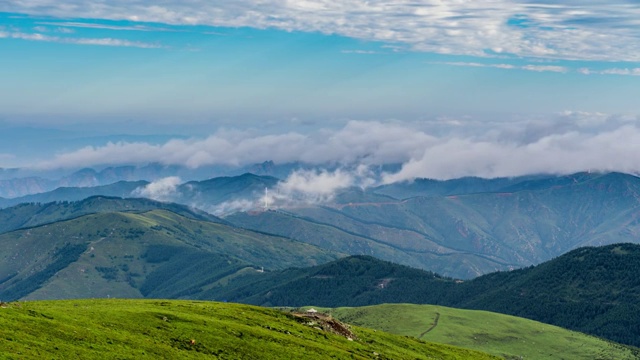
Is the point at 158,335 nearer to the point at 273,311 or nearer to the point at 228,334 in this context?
the point at 228,334

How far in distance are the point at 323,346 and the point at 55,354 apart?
52130 millimetres

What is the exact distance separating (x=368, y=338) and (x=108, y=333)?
2829 inches

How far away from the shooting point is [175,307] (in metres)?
149

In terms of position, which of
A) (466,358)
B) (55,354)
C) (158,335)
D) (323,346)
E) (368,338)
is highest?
(55,354)

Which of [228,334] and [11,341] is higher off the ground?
[11,341]

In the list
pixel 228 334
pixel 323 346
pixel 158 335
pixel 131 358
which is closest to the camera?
pixel 131 358

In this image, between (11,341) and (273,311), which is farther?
(273,311)

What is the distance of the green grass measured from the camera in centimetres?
10206

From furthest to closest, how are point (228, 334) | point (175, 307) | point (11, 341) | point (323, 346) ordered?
point (175, 307) < point (323, 346) < point (228, 334) < point (11, 341)

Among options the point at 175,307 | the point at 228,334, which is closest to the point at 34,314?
the point at 228,334

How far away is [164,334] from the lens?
401ft

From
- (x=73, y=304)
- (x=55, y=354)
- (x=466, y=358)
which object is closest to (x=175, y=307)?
(x=73, y=304)

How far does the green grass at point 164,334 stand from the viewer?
102m

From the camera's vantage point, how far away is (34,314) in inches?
4461
